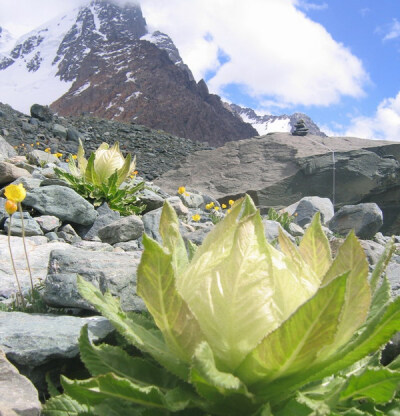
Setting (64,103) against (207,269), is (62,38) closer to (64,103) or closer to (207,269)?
(64,103)

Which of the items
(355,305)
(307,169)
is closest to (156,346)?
(355,305)

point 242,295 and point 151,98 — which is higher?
point 151,98

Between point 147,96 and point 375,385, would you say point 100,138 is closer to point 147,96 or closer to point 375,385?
point 375,385

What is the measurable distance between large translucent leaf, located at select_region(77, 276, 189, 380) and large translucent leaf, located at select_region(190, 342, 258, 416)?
108 mm

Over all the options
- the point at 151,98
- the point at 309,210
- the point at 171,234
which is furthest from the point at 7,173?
the point at 151,98

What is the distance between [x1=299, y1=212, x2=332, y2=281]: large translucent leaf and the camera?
1388mm

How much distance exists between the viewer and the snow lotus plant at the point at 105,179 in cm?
556

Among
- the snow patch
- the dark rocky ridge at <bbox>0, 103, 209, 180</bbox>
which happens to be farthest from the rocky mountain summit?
the dark rocky ridge at <bbox>0, 103, 209, 180</bbox>

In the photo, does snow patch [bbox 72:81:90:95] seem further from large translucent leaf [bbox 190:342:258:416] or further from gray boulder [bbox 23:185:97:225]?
large translucent leaf [bbox 190:342:258:416]

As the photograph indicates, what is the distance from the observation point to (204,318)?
1.11 meters

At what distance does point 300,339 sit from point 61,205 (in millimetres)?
4298

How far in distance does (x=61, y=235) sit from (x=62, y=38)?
20047 centimetres

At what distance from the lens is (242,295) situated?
1.08 metres

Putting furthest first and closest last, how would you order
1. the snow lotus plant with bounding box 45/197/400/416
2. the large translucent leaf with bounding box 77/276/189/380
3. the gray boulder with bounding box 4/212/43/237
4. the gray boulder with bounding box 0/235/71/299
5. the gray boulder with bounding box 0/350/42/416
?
the gray boulder with bounding box 4/212/43/237 → the gray boulder with bounding box 0/235/71/299 → the gray boulder with bounding box 0/350/42/416 → the large translucent leaf with bounding box 77/276/189/380 → the snow lotus plant with bounding box 45/197/400/416
